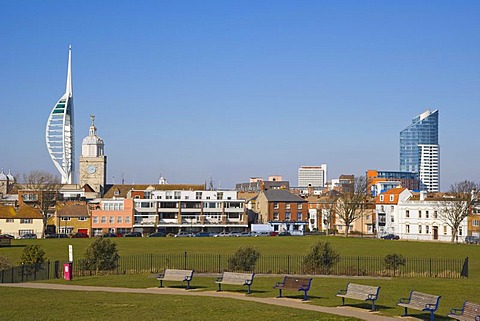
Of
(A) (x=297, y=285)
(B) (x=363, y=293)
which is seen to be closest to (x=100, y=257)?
(A) (x=297, y=285)

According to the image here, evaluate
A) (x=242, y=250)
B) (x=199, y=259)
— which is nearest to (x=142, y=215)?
(x=199, y=259)

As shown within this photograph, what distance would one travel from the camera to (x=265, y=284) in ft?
117

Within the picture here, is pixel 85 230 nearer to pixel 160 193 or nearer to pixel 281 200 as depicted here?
pixel 160 193

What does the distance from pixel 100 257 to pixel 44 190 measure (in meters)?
93.4

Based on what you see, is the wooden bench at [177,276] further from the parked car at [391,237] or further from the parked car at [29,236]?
the parked car at [391,237]

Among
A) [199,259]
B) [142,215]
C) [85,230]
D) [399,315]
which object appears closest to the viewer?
[399,315]

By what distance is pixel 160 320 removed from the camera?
79.5 ft

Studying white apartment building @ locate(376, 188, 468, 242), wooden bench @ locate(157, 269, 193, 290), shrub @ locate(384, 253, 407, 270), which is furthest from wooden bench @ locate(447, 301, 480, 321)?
white apartment building @ locate(376, 188, 468, 242)

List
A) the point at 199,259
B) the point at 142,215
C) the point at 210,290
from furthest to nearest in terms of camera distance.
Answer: the point at 142,215 < the point at 199,259 < the point at 210,290

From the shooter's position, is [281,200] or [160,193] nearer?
[160,193]

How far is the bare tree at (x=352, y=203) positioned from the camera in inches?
4796

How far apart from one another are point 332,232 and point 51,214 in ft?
170

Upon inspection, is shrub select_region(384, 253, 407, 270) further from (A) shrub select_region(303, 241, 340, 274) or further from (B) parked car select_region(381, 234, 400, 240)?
(B) parked car select_region(381, 234, 400, 240)

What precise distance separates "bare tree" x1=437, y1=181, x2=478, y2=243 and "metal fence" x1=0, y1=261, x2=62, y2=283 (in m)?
72.2
